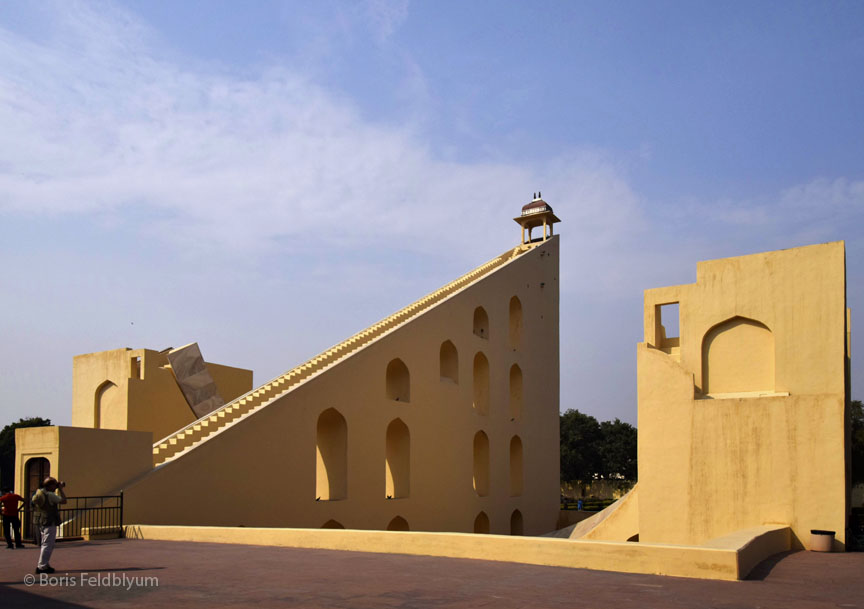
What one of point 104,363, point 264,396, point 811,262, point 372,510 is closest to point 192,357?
point 104,363

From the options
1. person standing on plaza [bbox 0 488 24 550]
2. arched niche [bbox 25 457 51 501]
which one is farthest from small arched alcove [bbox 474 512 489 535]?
person standing on plaza [bbox 0 488 24 550]

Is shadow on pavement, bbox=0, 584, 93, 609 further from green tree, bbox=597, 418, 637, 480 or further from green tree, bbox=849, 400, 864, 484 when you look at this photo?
green tree, bbox=597, 418, 637, 480

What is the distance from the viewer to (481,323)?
21.0 m

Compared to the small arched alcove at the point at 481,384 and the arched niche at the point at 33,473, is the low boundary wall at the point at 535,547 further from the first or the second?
the small arched alcove at the point at 481,384

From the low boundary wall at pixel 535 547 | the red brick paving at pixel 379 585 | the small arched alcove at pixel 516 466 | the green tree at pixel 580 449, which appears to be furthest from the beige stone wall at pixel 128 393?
the green tree at pixel 580 449

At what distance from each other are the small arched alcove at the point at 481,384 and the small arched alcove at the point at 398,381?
3.87 m

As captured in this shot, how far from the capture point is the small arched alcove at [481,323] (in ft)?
68.5

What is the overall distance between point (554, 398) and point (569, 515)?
389cm

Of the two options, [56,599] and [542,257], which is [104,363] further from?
[56,599]

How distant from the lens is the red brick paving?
5183mm

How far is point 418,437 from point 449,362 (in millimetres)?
2747

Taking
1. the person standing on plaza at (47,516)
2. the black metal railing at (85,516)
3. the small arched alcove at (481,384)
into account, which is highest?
the small arched alcove at (481,384)

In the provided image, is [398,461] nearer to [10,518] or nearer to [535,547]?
[10,518]

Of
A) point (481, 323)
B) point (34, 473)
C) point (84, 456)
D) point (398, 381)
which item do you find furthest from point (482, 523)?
point (34, 473)
